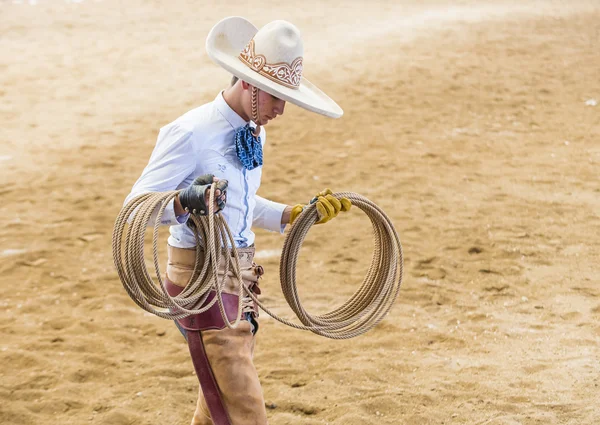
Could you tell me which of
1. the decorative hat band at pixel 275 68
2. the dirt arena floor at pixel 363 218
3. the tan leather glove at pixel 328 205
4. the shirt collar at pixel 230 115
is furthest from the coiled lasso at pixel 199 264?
the dirt arena floor at pixel 363 218

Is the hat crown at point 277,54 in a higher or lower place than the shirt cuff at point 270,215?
higher

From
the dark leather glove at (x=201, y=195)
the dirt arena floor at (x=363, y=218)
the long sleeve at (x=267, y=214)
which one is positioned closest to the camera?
the dark leather glove at (x=201, y=195)

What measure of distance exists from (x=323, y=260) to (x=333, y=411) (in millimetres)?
2270

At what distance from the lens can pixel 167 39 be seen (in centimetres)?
1405

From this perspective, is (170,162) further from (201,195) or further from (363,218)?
(363,218)

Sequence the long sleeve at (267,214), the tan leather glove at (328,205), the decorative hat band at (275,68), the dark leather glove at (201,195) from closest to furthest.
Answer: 1. the dark leather glove at (201,195)
2. the decorative hat band at (275,68)
3. the tan leather glove at (328,205)
4. the long sleeve at (267,214)

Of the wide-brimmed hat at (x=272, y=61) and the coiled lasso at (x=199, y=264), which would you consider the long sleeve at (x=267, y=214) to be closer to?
the coiled lasso at (x=199, y=264)

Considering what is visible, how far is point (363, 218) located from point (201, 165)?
14.3ft

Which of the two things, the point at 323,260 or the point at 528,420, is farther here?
the point at 323,260

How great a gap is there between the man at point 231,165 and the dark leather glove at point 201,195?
0.04 meters

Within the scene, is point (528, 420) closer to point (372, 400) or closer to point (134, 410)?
point (372, 400)

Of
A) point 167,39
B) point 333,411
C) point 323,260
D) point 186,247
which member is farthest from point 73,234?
point 167,39

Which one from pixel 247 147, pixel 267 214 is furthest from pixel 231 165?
pixel 267 214

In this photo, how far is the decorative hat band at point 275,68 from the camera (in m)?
3.08
